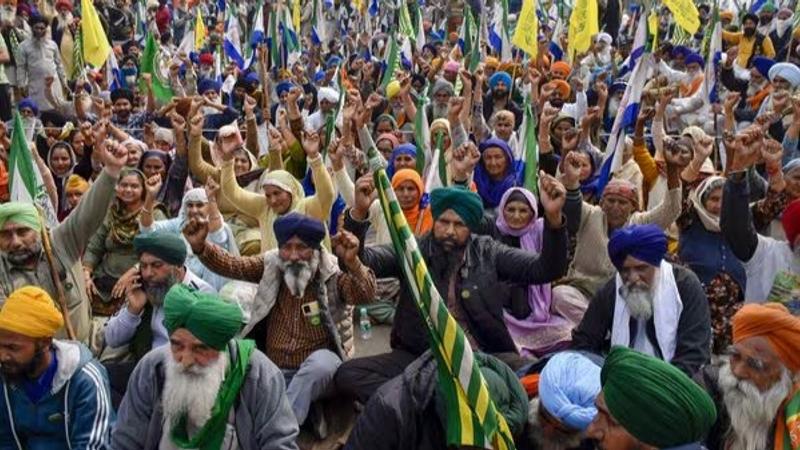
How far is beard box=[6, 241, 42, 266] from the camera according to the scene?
4.29 metres

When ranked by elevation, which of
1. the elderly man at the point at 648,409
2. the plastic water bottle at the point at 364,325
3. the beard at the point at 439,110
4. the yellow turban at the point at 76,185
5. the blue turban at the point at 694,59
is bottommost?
the plastic water bottle at the point at 364,325

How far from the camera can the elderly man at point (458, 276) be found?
14.6 ft

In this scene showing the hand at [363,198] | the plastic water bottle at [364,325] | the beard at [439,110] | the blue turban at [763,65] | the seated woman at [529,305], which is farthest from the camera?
the blue turban at [763,65]

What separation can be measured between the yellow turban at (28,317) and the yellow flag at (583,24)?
7866mm

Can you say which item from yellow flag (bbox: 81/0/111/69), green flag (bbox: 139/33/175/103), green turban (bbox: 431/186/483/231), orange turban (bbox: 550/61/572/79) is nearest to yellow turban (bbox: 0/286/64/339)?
green turban (bbox: 431/186/483/231)

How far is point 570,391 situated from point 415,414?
554mm

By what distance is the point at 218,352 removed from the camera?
3.41 meters

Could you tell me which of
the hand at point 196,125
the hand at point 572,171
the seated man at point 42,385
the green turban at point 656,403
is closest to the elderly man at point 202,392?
the seated man at point 42,385

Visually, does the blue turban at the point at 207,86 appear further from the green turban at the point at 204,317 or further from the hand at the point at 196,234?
the green turban at the point at 204,317

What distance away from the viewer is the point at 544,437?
3.28 m

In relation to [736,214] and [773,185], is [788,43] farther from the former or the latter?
[736,214]

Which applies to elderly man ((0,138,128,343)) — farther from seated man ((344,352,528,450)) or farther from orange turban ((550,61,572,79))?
orange turban ((550,61,572,79))

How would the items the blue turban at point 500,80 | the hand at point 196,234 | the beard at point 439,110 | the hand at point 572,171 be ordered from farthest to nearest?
the blue turban at point 500,80 < the beard at point 439,110 < the hand at point 572,171 < the hand at point 196,234

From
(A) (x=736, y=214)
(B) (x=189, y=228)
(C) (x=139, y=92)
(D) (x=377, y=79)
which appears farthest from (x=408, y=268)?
(D) (x=377, y=79)
